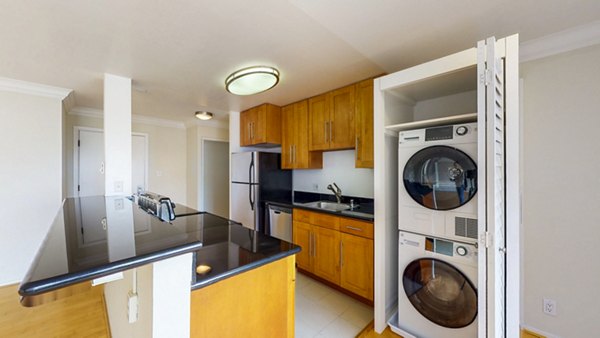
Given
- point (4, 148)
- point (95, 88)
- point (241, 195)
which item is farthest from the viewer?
point (241, 195)

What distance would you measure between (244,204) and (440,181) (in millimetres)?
2636

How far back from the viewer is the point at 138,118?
4109mm

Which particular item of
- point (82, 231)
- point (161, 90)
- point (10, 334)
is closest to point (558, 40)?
point (82, 231)

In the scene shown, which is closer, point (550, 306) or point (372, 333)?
point (550, 306)

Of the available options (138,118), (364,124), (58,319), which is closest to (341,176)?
(364,124)

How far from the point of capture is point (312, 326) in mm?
1949

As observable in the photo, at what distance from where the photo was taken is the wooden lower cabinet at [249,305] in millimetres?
914

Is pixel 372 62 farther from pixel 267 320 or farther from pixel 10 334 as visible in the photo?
pixel 10 334

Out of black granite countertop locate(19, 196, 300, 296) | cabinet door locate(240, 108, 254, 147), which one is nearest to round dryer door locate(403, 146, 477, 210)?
black granite countertop locate(19, 196, 300, 296)

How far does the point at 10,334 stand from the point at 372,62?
12.1 feet

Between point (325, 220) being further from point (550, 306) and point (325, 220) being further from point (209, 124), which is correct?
point (209, 124)

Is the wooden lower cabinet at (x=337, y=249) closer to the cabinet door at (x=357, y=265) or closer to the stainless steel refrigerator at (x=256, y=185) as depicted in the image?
the cabinet door at (x=357, y=265)

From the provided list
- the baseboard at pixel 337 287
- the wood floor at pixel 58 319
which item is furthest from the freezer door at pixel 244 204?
the wood floor at pixel 58 319

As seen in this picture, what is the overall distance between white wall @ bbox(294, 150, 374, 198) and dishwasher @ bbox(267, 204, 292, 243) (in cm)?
63
